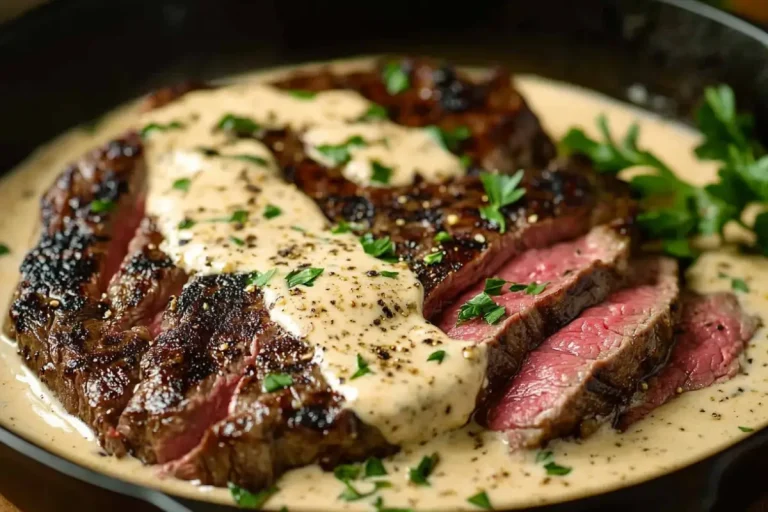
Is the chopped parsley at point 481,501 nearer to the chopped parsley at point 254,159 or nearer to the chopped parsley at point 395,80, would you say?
the chopped parsley at point 254,159

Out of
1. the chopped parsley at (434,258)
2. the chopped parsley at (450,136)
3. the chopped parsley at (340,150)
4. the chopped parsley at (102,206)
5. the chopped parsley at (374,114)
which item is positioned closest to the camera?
the chopped parsley at (434,258)

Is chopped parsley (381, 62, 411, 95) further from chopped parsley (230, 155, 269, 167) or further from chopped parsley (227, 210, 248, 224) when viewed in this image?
chopped parsley (227, 210, 248, 224)

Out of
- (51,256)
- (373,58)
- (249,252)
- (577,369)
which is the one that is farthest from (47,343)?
(373,58)

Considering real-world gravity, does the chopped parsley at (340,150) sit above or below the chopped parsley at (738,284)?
above

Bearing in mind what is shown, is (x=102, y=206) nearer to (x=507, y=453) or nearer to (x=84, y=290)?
(x=84, y=290)

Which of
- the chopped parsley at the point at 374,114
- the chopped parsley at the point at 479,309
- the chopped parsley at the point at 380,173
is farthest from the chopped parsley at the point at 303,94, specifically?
the chopped parsley at the point at 479,309

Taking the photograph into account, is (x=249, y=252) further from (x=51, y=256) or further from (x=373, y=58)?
(x=373, y=58)
